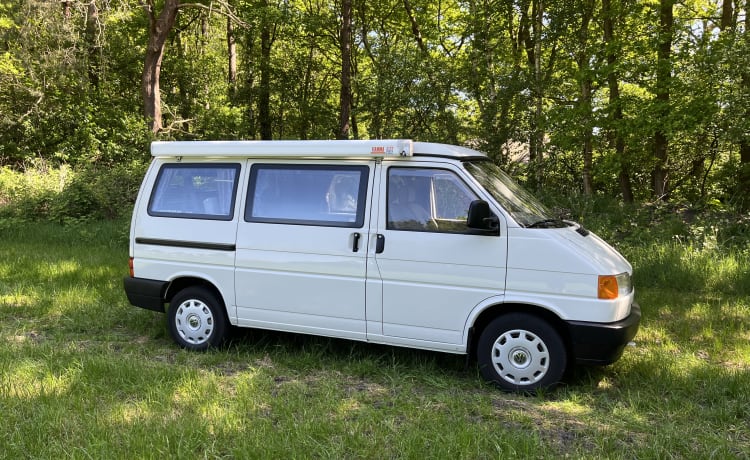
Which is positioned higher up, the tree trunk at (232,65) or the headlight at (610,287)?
the tree trunk at (232,65)

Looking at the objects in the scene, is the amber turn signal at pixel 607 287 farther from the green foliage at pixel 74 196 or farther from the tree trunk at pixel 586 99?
the green foliage at pixel 74 196

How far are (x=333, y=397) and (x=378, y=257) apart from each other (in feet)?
4.06

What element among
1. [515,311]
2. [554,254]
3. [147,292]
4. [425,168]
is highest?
[425,168]

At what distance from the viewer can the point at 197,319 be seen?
5.60m

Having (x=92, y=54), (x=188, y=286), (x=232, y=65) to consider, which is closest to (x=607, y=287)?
(x=188, y=286)

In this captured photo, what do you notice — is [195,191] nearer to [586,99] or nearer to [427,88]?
[427,88]

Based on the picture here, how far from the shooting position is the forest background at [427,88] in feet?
37.2

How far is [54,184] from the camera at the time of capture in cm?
1447

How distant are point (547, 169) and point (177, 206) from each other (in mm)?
10308

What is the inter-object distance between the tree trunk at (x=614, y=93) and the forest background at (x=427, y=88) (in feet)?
0.16

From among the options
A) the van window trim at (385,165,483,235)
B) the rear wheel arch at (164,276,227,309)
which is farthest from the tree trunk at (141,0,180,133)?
the van window trim at (385,165,483,235)

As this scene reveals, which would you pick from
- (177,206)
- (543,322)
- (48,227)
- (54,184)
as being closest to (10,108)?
(54,184)

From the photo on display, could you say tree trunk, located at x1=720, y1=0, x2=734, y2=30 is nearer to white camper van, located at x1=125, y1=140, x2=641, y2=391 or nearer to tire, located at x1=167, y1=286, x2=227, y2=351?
white camper van, located at x1=125, y1=140, x2=641, y2=391

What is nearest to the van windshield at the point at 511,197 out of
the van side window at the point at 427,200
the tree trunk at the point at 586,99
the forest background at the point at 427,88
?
the van side window at the point at 427,200
